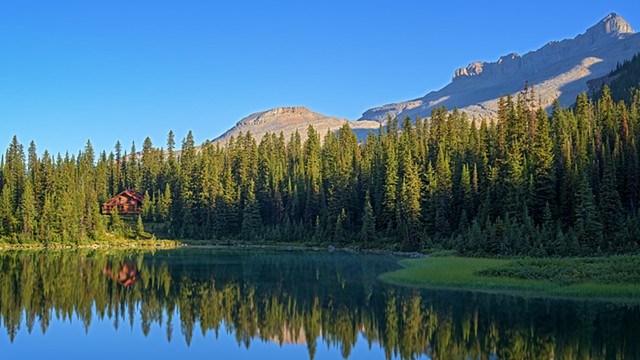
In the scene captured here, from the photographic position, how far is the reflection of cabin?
434ft

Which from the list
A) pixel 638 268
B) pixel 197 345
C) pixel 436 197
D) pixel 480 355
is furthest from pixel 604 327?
pixel 436 197

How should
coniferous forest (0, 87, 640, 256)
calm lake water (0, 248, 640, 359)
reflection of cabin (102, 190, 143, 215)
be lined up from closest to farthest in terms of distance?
calm lake water (0, 248, 640, 359), coniferous forest (0, 87, 640, 256), reflection of cabin (102, 190, 143, 215)

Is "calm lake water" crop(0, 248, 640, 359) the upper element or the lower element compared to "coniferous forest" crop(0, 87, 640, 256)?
lower

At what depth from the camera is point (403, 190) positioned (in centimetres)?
8544

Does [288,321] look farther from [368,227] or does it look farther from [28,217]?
[28,217]

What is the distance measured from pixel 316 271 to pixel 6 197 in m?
68.3

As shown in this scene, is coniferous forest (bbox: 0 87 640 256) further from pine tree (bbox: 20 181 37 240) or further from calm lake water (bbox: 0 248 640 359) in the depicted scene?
calm lake water (bbox: 0 248 640 359)

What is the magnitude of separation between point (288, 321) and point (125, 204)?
10785 centimetres

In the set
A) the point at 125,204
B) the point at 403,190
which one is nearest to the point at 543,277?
the point at 403,190

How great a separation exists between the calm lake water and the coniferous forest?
23869mm

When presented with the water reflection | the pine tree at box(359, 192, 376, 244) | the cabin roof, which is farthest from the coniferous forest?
the water reflection

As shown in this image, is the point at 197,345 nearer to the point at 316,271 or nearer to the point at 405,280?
the point at 405,280

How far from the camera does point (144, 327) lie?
113 feet

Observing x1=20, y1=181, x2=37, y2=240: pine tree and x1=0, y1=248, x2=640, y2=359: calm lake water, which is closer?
x1=0, y1=248, x2=640, y2=359: calm lake water
